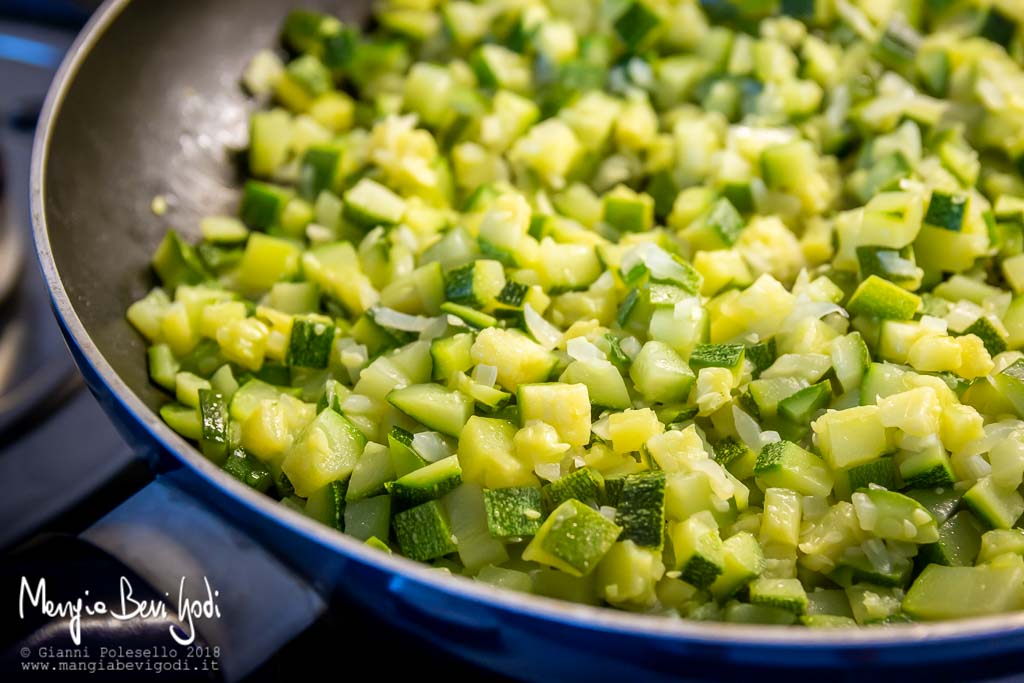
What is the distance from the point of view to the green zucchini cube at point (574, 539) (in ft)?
4.01

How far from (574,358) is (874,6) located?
4.36ft

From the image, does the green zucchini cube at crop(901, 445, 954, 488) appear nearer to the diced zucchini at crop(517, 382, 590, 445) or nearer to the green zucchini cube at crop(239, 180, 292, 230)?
the diced zucchini at crop(517, 382, 590, 445)

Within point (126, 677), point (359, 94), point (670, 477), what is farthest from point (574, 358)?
point (359, 94)

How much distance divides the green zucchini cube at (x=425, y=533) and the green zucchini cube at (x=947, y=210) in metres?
1.07

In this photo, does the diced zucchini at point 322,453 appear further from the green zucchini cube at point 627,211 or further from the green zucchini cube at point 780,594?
the green zucchini cube at point 627,211

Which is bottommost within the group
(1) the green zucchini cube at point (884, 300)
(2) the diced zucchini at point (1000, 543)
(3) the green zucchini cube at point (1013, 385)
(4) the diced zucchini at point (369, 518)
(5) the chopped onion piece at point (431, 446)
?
(4) the diced zucchini at point (369, 518)

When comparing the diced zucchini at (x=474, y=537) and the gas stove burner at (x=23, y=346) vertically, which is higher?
the diced zucchini at (x=474, y=537)

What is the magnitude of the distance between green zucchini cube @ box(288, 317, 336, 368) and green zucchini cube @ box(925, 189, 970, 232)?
114 centimetres

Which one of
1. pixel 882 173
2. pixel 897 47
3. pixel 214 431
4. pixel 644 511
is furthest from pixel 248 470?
pixel 897 47

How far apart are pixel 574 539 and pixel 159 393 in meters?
0.87

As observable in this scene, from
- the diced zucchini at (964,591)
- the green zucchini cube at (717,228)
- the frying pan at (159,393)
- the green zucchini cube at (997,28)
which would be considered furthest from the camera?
the green zucchini cube at (997,28)

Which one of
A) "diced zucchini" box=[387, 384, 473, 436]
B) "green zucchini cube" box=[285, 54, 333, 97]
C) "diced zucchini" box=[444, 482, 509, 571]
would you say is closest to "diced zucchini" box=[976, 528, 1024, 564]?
"diced zucchini" box=[444, 482, 509, 571]

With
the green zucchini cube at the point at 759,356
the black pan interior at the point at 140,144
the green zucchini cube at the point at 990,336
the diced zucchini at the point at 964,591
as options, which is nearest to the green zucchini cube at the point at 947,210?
the green zucchini cube at the point at 990,336

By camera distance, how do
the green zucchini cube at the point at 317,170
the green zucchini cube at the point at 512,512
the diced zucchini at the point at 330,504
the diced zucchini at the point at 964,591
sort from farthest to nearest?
the green zucchini cube at the point at 317,170 < the diced zucchini at the point at 330,504 < the green zucchini cube at the point at 512,512 < the diced zucchini at the point at 964,591
